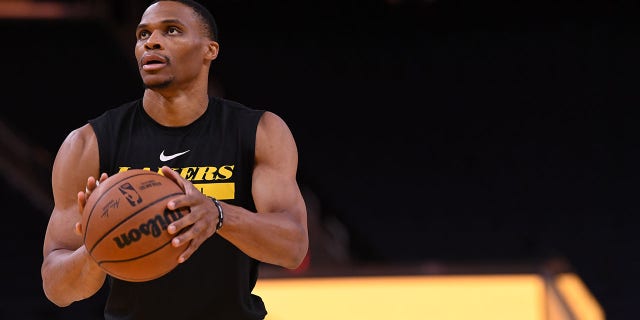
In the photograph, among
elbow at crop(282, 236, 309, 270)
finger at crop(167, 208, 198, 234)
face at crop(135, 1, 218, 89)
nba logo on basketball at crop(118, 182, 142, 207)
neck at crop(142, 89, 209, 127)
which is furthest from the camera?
neck at crop(142, 89, 209, 127)

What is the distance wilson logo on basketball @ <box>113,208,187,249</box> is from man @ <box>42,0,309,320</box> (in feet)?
1.40

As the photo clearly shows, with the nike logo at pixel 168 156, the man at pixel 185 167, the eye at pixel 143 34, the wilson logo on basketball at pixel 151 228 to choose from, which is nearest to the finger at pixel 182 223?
the wilson logo on basketball at pixel 151 228

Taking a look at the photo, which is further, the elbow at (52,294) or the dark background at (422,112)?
the dark background at (422,112)

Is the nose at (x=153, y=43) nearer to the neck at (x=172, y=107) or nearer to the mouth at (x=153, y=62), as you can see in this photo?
the mouth at (x=153, y=62)

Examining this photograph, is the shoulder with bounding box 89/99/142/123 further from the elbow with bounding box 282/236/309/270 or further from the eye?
the elbow with bounding box 282/236/309/270

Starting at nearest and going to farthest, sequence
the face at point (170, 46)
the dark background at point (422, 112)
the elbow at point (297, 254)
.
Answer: the elbow at point (297, 254), the face at point (170, 46), the dark background at point (422, 112)

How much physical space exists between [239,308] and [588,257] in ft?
27.2

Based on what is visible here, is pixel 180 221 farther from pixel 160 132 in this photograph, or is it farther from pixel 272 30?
pixel 272 30

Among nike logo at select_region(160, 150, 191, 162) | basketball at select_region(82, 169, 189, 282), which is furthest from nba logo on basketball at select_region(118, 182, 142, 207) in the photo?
nike logo at select_region(160, 150, 191, 162)

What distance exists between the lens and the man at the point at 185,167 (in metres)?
3.54

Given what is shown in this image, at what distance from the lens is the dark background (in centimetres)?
1142

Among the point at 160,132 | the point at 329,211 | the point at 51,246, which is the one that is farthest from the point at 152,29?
the point at 329,211

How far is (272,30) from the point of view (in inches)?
490

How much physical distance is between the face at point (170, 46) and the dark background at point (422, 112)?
7284 millimetres
